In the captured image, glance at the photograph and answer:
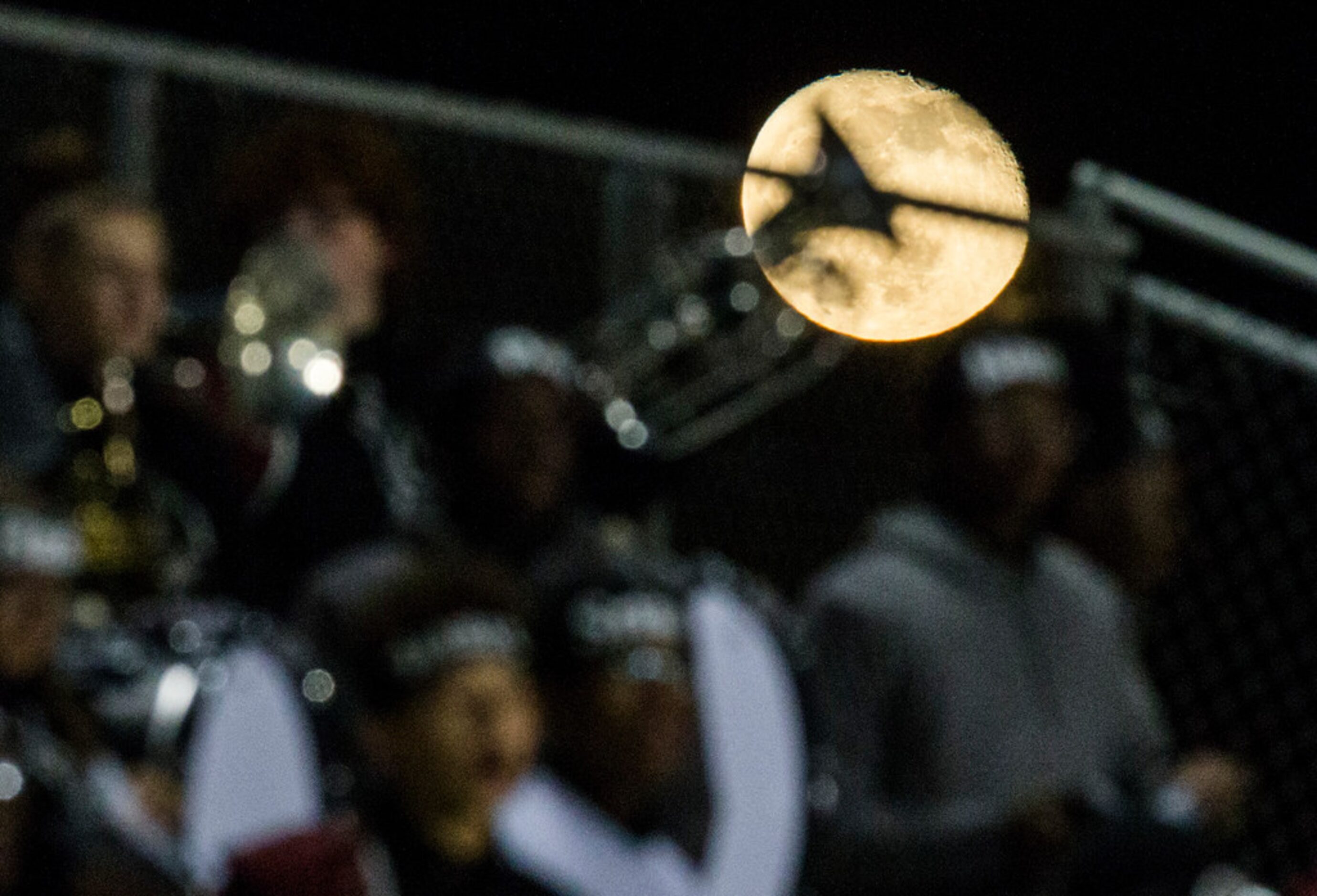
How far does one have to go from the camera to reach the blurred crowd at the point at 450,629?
1.76 m

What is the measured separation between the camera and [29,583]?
5.74 ft

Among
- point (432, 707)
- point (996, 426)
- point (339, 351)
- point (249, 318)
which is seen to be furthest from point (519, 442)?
point (996, 426)


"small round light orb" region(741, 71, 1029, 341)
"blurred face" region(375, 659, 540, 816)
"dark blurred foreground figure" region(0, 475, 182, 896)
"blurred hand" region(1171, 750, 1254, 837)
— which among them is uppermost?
"small round light orb" region(741, 71, 1029, 341)

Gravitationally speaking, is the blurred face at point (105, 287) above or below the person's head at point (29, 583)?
above

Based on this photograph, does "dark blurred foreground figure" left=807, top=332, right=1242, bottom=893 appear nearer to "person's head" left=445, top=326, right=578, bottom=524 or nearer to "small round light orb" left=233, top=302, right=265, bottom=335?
"person's head" left=445, top=326, right=578, bottom=524

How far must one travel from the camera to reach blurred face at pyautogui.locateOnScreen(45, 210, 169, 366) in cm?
197

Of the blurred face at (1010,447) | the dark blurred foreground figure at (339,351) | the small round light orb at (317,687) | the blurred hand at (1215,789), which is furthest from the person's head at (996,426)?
the small round light orb at (317,687)

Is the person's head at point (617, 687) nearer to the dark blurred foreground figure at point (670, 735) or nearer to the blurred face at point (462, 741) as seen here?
the dark blurred foreground figure at point (670, 735)

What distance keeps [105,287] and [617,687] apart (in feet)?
2.35

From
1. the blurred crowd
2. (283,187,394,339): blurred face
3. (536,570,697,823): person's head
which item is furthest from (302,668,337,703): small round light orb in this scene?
(283,187,394,339): blurred face

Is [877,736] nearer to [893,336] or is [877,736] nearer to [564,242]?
[564,242]

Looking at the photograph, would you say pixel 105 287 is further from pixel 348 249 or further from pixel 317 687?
pixel 317 687

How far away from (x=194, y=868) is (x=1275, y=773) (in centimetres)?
152

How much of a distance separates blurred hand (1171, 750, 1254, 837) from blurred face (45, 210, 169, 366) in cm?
137
